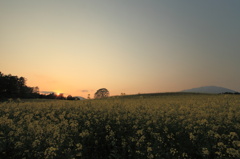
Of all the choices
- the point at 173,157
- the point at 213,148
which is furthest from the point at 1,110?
the point at 213,148

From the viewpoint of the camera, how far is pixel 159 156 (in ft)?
27.2

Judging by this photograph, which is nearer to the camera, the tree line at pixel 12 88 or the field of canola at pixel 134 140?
the field of canola at pixel 134 140

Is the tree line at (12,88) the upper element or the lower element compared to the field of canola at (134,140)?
upper

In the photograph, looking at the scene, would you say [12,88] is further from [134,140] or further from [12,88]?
[134,140]

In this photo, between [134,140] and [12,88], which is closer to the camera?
[134,140]

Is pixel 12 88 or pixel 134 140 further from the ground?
pixel 12 88

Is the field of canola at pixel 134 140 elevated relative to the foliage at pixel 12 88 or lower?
lower

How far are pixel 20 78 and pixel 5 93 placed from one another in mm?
10574

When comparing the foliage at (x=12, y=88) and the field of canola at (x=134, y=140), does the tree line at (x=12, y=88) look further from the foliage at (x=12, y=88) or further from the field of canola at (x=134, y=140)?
the field of canola at (x=134, y=140)

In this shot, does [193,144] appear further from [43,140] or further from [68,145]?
[43,140]

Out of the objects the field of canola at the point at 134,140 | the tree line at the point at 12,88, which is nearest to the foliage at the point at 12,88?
the tree line at the point at 12,88

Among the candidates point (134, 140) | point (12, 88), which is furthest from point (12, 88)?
point (134, 140)

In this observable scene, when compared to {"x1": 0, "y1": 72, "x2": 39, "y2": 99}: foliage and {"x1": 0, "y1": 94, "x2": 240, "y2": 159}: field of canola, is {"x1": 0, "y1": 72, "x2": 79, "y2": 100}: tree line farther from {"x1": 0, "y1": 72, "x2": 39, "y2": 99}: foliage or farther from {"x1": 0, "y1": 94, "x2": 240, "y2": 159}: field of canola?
{"x1": 0, "y1": 94, "x2": 240, "y2": 159}: field of canola

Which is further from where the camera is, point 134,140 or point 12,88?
point 12,88
